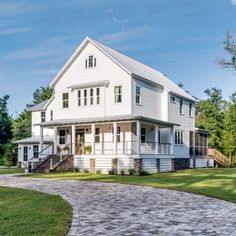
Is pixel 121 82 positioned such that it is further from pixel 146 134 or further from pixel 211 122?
pixel 211 122

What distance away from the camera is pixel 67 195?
13.8m

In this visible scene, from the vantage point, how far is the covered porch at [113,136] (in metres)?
28.0

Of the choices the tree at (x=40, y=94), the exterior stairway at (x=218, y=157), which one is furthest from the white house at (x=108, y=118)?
the tree at (x=40, y=94)

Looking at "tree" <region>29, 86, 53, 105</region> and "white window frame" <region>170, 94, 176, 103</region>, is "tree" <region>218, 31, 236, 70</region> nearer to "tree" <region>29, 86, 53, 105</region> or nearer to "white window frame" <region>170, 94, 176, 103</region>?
"white window frame" <region>170, 94, 176, 103</region>

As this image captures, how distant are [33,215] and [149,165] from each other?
19.1m

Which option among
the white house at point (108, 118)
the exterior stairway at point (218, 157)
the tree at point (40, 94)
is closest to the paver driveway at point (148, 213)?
the white house at point (108, 118)

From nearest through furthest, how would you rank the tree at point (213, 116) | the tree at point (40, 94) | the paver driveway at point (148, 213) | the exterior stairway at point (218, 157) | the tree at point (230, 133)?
the paver driveway at point (148, 213), the exterior stairway at point (218, 157), the tree at point (230, 133), the tree at point (213, 116), the tree at point (40, 94)

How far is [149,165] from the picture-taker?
28047 millimetres

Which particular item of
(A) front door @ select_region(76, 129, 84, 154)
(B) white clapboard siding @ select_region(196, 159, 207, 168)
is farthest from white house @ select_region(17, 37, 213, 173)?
(B) white clapboard siding @ select_region(196, 159, 207, 168)

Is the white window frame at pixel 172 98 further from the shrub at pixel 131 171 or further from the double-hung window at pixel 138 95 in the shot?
the shrub at pixel 131 171

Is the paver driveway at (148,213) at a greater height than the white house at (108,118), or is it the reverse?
the white house at (108,118)

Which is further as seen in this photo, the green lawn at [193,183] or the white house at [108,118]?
the white house at [108,118]

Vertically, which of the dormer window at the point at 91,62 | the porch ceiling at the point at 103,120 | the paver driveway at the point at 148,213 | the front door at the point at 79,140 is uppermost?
the dormer window at the point at 91,62

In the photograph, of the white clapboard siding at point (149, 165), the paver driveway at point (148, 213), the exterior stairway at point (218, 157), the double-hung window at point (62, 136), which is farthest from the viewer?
the exterior stairway at point (218, 157)
